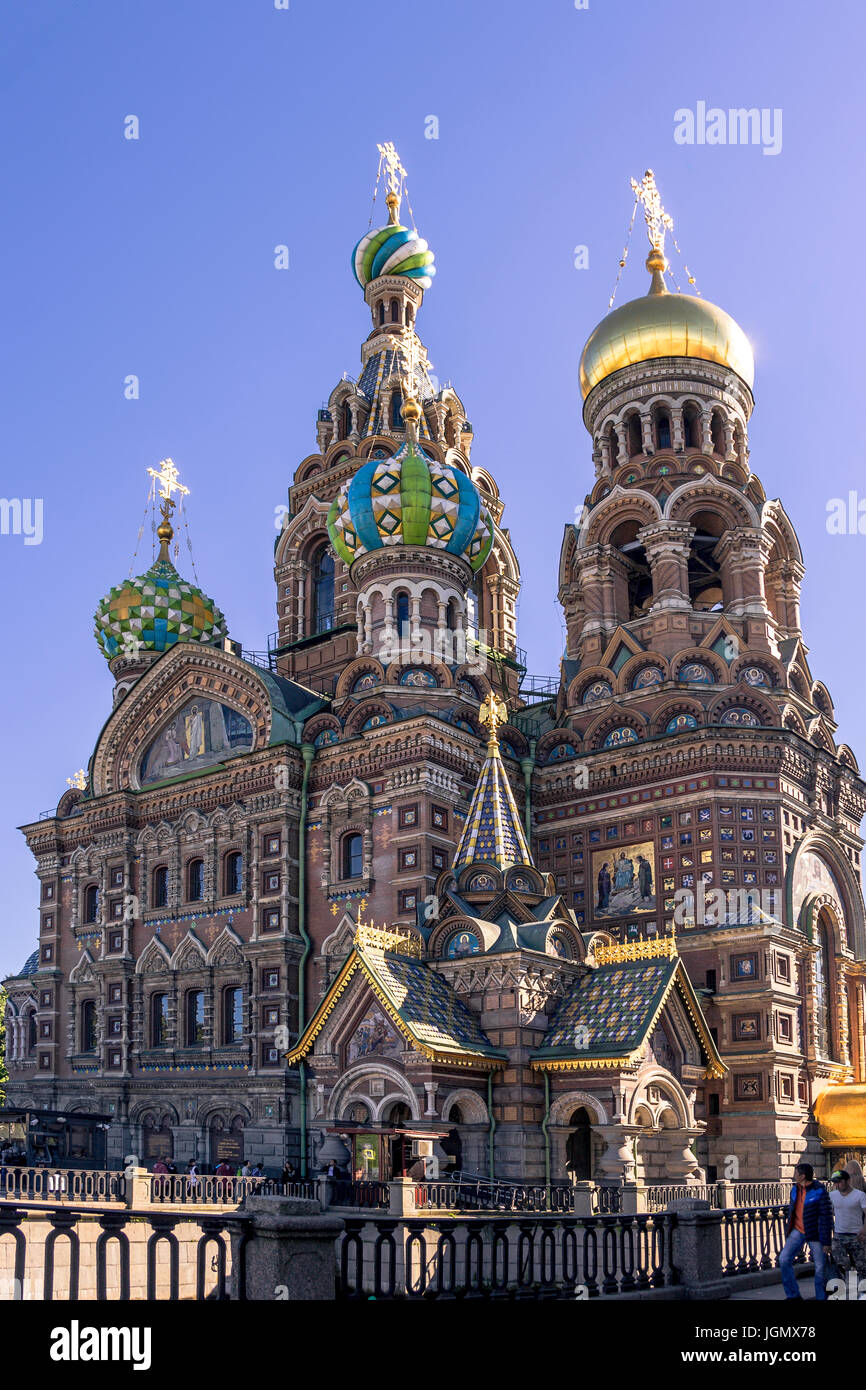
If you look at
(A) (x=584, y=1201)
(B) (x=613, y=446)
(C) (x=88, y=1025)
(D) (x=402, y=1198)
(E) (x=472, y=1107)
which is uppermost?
(B) (x=613, y=446)

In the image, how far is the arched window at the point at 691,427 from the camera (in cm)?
3148

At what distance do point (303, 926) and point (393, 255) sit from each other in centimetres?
2004

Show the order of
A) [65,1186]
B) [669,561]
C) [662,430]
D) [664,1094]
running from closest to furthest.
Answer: [65,1186]
[664,1094]
[669,561]
[662,430]

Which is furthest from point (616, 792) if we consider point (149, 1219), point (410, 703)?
point (149, 1219)

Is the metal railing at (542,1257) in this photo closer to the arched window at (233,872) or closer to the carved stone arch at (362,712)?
the carved stone arch at (362,712)

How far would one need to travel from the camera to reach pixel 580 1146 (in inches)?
829

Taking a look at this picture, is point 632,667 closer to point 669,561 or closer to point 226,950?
point 669,561

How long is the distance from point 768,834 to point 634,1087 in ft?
24.1

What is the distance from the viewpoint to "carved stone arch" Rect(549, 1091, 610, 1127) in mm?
19969

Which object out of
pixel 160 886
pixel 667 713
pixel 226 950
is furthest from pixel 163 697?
pixel 667 713

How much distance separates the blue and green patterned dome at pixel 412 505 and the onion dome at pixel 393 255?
10262 millimetres

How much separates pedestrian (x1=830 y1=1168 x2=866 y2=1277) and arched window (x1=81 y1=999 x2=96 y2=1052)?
2381 centimetres

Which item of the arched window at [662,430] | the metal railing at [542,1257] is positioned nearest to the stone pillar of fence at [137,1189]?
the metal railing at [542,1257]

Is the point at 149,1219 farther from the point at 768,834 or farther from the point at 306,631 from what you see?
the point at 306,631
